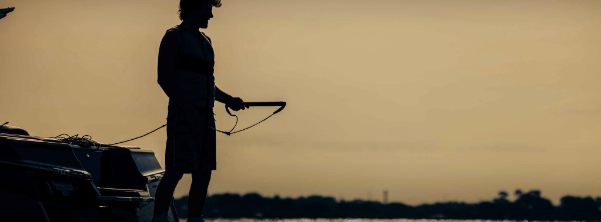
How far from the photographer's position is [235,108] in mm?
6848

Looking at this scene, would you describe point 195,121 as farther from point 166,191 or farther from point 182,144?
point 166,191

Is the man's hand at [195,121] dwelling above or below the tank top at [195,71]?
below

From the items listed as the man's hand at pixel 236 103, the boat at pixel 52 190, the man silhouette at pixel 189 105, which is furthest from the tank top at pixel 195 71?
the boat at pixel 52 190

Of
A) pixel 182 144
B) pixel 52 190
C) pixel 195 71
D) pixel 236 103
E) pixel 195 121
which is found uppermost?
pixel 195 71

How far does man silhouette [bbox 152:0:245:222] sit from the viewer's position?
19.9 feet

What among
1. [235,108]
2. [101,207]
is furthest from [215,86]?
[101,207]

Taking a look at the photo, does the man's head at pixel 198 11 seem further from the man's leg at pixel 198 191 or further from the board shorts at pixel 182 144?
the man's leg at pixel 198 191

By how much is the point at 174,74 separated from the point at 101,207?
1.62m

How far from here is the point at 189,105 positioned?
607cm

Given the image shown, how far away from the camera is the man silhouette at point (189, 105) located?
19.9ft

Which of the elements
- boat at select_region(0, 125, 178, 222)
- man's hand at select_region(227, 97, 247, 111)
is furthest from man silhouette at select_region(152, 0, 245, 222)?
boat at select_region(0, 125, 178, 222)

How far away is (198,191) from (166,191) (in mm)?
376

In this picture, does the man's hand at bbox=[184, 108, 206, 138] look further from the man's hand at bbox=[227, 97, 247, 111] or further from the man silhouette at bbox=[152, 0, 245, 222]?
the man's hand at bbox=[227, 97, 247, 111]

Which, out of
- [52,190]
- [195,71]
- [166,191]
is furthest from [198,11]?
[52,190]
